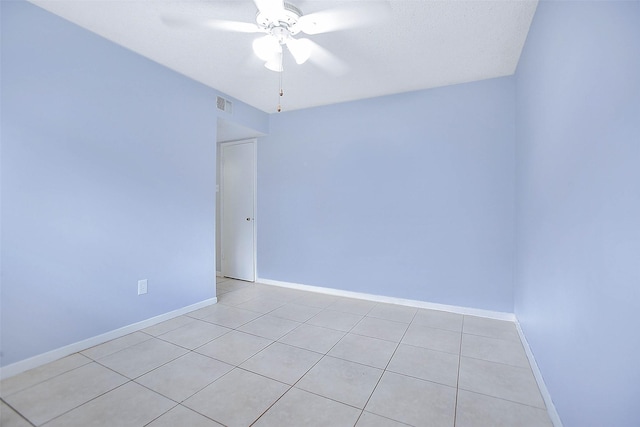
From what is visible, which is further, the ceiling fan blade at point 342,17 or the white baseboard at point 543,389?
the ceiling fan blade at point 342,17

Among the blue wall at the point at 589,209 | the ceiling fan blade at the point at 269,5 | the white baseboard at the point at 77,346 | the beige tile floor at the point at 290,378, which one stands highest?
the ceiling fan blade at the point at 269,5

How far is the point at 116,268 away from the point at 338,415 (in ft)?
6.99

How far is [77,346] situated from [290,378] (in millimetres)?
1690

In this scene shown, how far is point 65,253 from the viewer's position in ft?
6.57

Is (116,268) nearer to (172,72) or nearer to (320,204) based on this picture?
(172,72)

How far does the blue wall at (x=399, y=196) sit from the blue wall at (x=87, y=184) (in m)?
1.32

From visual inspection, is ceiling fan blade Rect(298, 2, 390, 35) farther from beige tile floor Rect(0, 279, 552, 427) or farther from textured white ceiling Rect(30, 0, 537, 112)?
beige tile floor Rect(0, 279, 552, 427)

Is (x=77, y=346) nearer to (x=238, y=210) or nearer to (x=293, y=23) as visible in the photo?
(x=238, y=210)

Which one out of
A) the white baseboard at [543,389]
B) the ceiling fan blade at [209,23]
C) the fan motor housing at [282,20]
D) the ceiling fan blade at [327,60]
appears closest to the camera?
the white baseboard at [543,389]

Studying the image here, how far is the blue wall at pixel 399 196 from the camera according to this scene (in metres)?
2.82

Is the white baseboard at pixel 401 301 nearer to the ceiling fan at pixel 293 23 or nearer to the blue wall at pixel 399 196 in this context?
the blue wall at pixel 399 196

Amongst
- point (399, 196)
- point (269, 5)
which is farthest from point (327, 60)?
point (399, 196)

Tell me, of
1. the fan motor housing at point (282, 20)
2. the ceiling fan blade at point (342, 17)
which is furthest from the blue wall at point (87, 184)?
the ceiling fan blade at point (342, 17)

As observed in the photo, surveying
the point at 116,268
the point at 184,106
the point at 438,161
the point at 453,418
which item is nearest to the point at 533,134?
the point at 438,161
